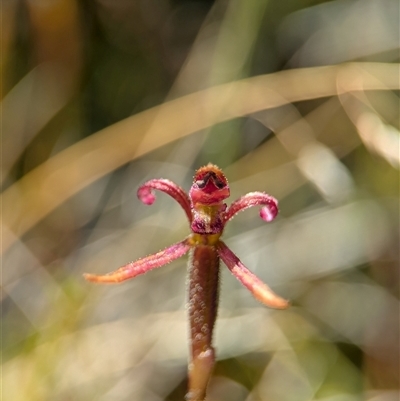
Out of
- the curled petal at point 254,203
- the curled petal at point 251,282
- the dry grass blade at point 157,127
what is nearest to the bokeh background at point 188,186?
the dry grass blade at point 157,127

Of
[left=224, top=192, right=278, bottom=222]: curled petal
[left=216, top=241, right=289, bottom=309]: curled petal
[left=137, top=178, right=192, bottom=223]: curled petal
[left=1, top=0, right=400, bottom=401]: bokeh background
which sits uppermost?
[left=137, top=178, right=192, bottom=223]: curled petal

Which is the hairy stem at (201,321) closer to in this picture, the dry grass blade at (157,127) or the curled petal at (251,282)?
the curled petal at (251,282)

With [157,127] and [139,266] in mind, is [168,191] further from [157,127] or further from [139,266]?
[157,127]

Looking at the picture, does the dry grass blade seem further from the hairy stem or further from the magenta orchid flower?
the hairy stem

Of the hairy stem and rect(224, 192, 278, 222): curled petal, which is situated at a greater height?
rect(224, 192, 278, 222): curled petal

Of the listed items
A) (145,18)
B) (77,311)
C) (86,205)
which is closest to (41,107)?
(86,205)

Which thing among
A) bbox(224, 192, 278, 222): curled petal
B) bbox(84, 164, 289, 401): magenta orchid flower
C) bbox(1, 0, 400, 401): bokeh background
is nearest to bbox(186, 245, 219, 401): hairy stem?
bbox(84, 164, 289, 401): magenta orchid flower
